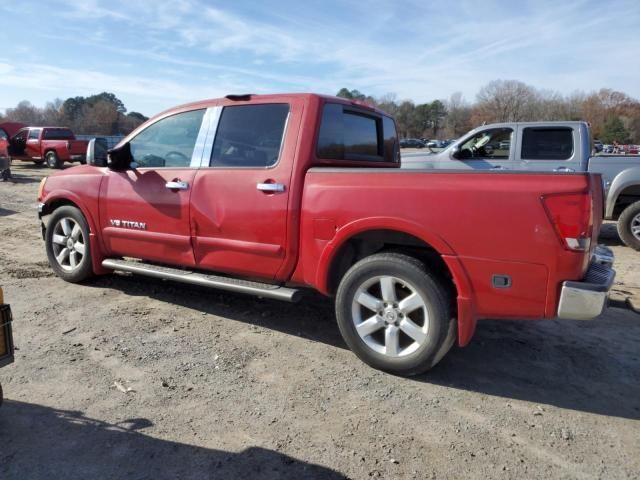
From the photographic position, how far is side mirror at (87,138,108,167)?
199 inches

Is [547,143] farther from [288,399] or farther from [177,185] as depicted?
[288,399]

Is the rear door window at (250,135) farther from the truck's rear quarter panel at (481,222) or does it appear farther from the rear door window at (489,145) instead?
the rear door window at (489,145)

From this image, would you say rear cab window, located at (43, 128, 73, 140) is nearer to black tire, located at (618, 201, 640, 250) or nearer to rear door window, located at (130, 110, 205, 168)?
rear door window, located at (130, 110, 205, 168)

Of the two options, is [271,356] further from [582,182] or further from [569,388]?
[582,182]

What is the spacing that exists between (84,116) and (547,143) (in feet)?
248

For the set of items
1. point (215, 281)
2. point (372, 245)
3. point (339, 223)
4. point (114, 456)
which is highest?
point (339, 223)

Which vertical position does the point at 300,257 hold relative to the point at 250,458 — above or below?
→ above

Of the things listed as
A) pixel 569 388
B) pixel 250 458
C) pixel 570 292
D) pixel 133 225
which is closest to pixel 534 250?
pixel 570 292

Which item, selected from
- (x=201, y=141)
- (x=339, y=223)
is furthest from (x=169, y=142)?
(x=339, y=223)

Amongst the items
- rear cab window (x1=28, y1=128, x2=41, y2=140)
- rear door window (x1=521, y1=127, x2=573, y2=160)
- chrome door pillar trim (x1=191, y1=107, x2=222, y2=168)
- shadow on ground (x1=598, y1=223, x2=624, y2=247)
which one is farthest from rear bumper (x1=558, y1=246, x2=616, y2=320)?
rear cab window (x1=28, y1=128, x2=41, y2=140)

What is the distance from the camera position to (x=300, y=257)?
394 centimetres

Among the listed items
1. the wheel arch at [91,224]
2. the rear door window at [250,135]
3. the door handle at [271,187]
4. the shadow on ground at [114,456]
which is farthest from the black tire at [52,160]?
the shadow on ground at [114,456]

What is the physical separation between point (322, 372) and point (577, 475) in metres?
1.68

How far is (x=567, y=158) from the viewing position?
771 cm
